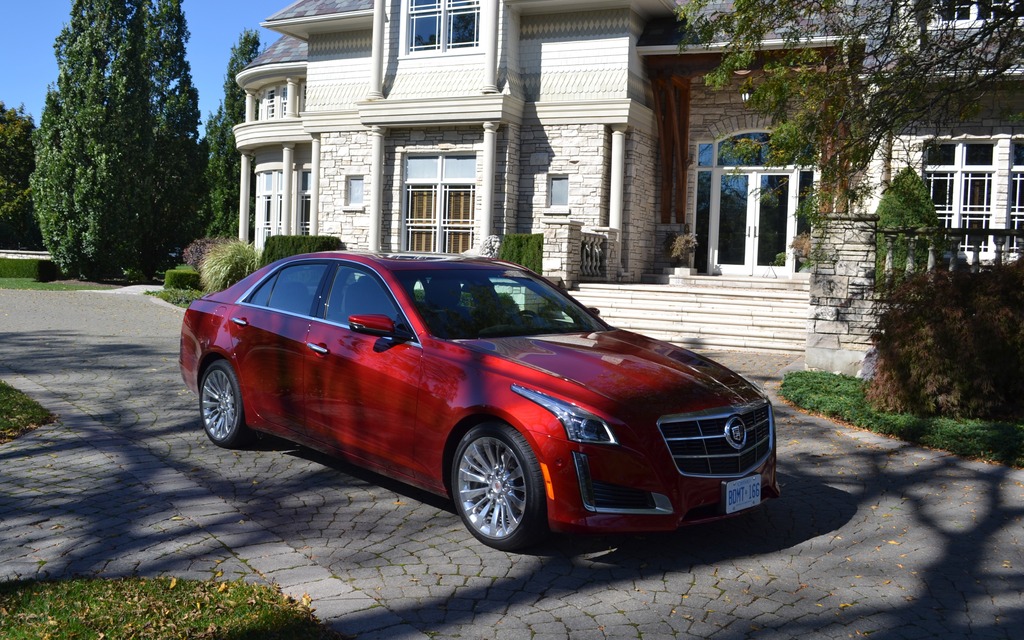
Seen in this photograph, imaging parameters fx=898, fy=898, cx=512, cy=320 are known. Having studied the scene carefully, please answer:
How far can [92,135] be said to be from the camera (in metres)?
29.2

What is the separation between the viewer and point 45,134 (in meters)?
29.5

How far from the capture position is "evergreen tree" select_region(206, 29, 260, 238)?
41125 millimetres

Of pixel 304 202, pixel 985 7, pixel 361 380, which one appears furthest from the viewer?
pixel 304 202

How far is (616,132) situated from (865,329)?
10329 mm

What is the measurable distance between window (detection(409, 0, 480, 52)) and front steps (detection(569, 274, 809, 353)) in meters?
7.35

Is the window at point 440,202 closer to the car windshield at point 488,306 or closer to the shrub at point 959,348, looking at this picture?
the shrub at point 959,348

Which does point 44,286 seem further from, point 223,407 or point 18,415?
point 223,407

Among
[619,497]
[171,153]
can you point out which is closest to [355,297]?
[619,497]

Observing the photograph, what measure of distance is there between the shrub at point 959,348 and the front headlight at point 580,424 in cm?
541

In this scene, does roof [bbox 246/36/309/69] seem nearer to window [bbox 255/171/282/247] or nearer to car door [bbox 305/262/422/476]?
window [bbox 255/171/282/247]

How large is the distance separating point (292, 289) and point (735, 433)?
353cm

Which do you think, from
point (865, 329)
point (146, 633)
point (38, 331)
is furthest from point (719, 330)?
point (146, 633)

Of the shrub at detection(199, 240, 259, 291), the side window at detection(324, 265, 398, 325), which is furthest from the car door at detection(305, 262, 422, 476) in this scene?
the shrub at detection(199, 240, 259, 291)

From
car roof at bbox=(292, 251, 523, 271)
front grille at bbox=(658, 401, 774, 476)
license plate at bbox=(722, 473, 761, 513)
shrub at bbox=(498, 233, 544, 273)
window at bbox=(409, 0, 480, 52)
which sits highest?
window at bbox=(409, 0, 480, 52)
